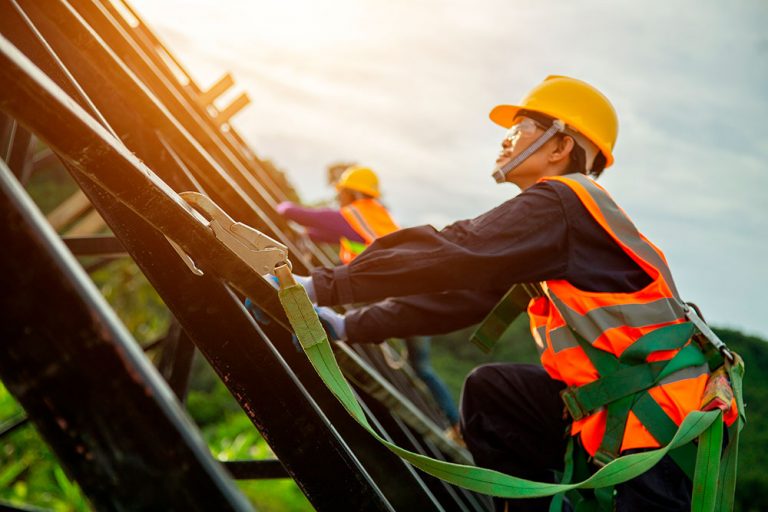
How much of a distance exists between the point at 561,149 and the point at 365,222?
3446 millimetres

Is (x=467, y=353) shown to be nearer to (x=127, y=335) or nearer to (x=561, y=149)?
(x=561, y=149)

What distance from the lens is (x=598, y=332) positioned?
7.02 feet

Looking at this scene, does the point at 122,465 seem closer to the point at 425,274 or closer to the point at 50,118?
the point at 50,118

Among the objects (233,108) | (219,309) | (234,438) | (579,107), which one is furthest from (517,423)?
(234,438)

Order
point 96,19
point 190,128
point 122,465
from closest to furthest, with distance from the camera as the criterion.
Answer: point 122,465
point 96,19
point 190,128

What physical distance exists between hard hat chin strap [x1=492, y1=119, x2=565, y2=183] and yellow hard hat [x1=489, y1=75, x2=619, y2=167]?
0.05 m

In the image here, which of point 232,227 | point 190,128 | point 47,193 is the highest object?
point 47,193

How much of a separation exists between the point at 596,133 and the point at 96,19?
2156 mm

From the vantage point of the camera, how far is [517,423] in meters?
2.64

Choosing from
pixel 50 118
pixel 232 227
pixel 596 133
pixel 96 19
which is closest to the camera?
pixel 50 118

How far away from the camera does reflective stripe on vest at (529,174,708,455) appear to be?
6.84 feet

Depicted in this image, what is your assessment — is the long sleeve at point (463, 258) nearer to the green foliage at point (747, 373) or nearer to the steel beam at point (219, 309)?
the steel beam at point (219, 309)

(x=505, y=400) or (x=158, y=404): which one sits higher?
(x=158, y=404)

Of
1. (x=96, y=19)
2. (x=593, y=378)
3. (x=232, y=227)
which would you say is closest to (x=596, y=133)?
(x=593, y=378)
